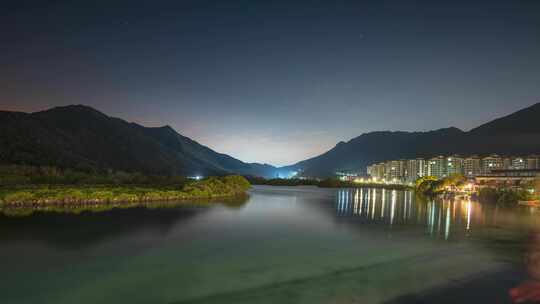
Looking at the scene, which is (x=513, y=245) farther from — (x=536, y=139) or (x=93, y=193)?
(x=536, y=139)

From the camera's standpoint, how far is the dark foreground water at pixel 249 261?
32.2ft

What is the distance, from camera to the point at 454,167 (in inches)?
5330

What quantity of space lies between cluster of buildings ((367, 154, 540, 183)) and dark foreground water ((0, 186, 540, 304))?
215 feet

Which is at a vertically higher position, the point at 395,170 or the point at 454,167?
the point at 454,167

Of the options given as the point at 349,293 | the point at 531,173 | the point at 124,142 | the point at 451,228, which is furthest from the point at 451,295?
the point at 124,142

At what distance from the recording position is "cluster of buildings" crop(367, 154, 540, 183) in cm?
11156

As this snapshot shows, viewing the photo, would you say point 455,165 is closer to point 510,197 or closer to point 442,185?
point 442,185

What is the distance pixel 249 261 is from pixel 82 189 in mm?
24072

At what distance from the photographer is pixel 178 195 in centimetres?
3869

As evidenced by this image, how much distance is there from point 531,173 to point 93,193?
76.8 meters

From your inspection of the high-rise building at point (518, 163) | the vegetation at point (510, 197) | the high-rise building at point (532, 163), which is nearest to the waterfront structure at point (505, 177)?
the vegetation at point (510, 197)

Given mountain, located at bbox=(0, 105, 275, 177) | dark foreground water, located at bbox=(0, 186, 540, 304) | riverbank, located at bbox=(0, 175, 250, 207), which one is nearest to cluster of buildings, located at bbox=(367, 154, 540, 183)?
dark foreground water, located at bbox=(0, 186, 540, 304)

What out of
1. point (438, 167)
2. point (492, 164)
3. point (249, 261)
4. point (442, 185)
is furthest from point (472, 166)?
point (249, 261)

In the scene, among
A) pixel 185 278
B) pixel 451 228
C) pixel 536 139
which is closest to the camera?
pixel 185 278
